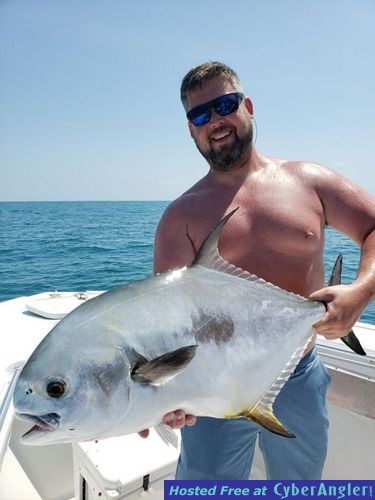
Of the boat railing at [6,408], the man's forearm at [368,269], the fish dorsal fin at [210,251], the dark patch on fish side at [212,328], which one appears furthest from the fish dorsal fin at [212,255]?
the boat railing at [6,408]

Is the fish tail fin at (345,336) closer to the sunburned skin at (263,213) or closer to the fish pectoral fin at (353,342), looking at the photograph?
the fish pectoral fin at (353,342)

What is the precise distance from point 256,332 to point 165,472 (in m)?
1.36

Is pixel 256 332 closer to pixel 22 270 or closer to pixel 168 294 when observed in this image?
pixel 168 294

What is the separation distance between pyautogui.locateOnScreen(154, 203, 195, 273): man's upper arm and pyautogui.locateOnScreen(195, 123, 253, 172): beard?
0.33 metres

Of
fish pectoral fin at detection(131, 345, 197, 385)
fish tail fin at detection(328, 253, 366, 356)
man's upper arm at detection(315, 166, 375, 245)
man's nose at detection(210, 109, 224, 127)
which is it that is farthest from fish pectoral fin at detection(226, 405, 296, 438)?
man's nose at detection(210, 109, 224, 127)

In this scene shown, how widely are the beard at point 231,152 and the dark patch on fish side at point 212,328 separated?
3.46 feet

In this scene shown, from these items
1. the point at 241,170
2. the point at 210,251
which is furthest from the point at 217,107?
the point at 210,251

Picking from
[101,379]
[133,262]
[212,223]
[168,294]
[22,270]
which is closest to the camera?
[101,379]

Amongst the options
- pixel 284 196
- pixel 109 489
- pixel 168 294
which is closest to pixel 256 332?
pixel 168 294

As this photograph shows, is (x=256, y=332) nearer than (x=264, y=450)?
Yes

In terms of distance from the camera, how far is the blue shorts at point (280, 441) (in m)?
1.76

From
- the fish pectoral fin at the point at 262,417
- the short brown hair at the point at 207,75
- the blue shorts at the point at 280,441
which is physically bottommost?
the blue shorts at the point at 280,441

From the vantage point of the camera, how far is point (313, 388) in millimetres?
1814

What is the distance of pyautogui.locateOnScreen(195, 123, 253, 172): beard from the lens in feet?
6.71
